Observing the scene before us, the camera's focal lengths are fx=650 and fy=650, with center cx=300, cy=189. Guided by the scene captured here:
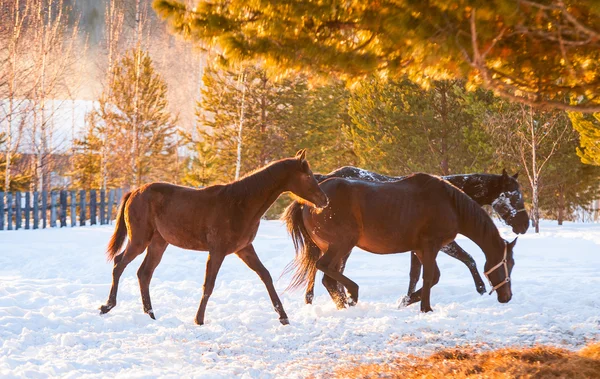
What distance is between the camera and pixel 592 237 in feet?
59.6

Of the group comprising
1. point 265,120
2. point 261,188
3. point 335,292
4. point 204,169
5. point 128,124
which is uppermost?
point 128,124

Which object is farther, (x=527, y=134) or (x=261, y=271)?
(x=527, y=134)

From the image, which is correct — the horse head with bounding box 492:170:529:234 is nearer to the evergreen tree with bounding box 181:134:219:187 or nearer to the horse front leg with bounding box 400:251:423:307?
the horse front leg with bounding box 400:251:423:307

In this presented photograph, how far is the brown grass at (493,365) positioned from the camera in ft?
17.1

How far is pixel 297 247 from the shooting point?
8.42 meters

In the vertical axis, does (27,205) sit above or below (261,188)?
above

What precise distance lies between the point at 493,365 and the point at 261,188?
3.05m

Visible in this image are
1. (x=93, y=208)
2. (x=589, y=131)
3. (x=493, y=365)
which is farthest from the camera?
(x=93, y=208)

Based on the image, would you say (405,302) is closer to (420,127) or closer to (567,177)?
(420,127)

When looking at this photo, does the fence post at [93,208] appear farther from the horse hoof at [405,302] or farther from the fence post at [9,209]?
the horse hoof at [405,302]

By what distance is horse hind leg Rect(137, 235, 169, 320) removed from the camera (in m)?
7.68

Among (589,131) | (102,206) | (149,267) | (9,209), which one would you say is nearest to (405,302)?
(149,267)

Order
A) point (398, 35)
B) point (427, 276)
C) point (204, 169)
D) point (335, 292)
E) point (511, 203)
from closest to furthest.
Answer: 1. point (398, 35)
2. point (427, 276)
3. point (335, 292)
4. point (511, 203)
5. point (204, 169)

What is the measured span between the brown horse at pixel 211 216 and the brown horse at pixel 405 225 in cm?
82
